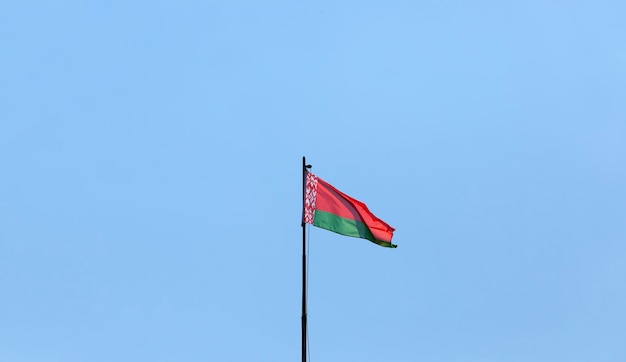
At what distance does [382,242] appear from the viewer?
1458 inches

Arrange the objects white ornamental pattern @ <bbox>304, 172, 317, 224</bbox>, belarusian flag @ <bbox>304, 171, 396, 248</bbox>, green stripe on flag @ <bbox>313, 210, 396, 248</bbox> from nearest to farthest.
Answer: white ornamental pattern @ <bbox>304, 172, 317, 224</bbox> → belarusian flag @ <bbox>304, 171, 396, 248</bbox> → green stripe on flag @ <bbox>313, 210, 396, 248</bbox>

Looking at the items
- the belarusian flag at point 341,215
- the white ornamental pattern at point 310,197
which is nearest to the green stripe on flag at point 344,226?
the belarusian flag at point 341,215

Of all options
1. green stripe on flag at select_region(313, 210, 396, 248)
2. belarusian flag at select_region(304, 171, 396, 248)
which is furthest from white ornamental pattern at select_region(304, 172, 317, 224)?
green stripe on flag at select_region(313, 210, 396, 248)

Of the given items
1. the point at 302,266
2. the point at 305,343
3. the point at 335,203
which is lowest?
the point at 305,343

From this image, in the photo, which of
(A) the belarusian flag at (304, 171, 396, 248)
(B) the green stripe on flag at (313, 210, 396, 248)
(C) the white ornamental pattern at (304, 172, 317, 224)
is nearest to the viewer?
(C) the white ornamental pattern at (304, 172, 317, 224)

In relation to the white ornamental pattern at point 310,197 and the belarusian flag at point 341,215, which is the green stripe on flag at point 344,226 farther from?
the white ornamental pattern at point 310,197

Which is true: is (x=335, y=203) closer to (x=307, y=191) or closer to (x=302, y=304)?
(x=307, y=191)

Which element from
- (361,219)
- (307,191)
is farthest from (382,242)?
(307,191)

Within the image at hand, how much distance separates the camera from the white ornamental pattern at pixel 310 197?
35.6m

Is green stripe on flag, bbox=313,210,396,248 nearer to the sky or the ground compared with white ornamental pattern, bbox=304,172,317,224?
nearer to the ground

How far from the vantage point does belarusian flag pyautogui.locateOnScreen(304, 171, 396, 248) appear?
36062 millimetres

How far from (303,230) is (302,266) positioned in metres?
1.29

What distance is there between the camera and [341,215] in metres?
36.7

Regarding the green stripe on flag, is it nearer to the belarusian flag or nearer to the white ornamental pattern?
the belarusian flag
